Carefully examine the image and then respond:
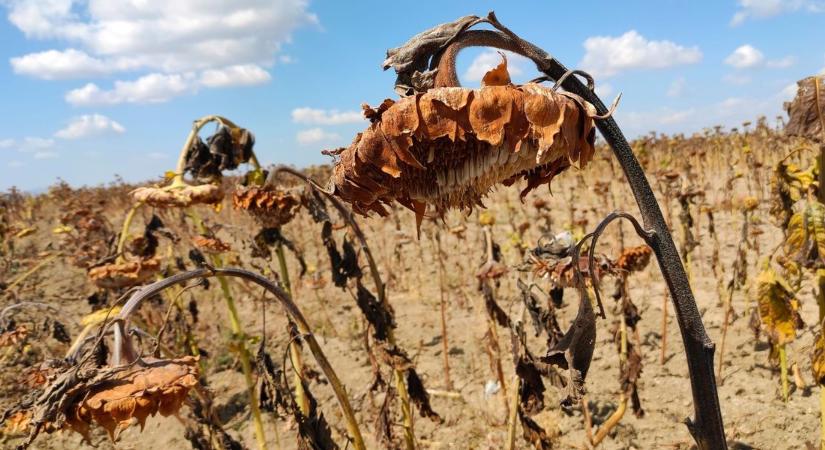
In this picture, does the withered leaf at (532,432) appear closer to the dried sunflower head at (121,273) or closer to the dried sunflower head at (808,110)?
the dried sunflower head at (808,110)

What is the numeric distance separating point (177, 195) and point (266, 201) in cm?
38

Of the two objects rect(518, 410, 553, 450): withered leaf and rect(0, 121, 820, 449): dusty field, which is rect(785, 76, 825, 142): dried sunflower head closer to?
rect(0, 121, 820, 449): dusty field

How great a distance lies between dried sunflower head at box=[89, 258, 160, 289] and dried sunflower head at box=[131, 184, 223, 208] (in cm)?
66

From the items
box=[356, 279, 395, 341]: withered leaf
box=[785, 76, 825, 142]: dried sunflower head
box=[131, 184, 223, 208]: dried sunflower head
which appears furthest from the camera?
box=[356, 279, 395, 341]: withered leaf

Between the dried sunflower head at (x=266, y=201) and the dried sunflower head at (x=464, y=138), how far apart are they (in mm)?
1587

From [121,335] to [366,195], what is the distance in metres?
0.79

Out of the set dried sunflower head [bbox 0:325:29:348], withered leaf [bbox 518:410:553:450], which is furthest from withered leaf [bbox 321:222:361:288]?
dried sunflower head [bbox 0:325:29:348]

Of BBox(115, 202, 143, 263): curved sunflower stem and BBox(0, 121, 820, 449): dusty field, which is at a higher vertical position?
BBox(115, 202, 143, 263): curved sunflower stem

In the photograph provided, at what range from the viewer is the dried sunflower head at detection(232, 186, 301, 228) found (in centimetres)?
253

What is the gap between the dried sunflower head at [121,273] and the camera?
114 inches

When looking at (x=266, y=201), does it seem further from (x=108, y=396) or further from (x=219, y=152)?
(x=108, y=396)

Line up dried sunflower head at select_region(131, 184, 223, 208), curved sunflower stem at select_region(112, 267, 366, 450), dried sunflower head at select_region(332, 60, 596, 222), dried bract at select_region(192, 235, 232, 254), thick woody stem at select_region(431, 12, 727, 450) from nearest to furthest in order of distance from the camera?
1. dried sunflower head at select_region(332, 60, 596, 222)
2. thick woody stem at select_region(431, 12, 727, 450)
3. curved sunflower stem at select_region(112, 267, 366, 450)
4. dried sunflower head at select_region(131, 184, 223, 208)
5. dried bract at select_region(192, 235, 232, 254)

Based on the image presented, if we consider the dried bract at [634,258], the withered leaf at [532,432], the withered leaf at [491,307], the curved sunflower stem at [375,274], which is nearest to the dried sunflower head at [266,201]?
the curved sunflower stem at [375,274]

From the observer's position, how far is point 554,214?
11.1 metres
